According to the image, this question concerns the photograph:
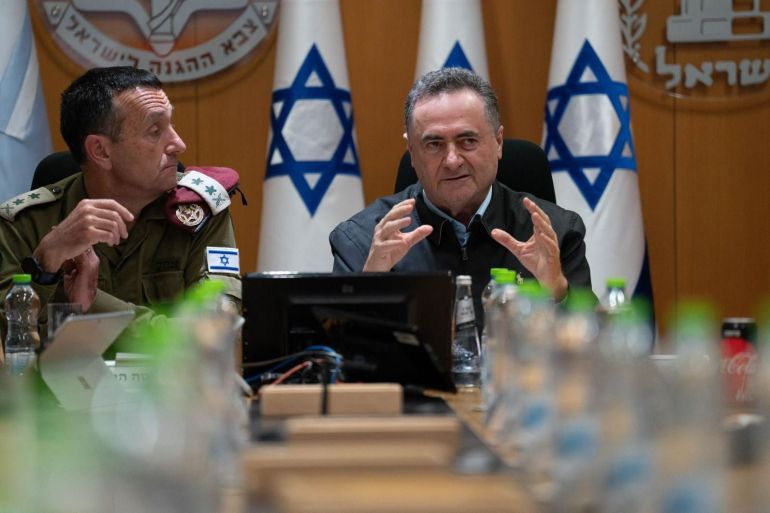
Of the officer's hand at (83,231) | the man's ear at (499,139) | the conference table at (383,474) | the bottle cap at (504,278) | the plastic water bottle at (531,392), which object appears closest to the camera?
the conference table at (383,474)

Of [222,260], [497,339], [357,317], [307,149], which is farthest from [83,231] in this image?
[307,149]

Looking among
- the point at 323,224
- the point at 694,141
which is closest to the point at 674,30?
the point at 694,141

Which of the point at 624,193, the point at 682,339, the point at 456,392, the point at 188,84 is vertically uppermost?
the point at 188,84

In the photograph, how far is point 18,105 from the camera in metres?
4.02

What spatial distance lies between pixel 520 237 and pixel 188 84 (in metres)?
1.97

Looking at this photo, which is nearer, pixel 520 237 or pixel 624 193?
pixel 520 237

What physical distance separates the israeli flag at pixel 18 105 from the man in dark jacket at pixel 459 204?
5.06 feet

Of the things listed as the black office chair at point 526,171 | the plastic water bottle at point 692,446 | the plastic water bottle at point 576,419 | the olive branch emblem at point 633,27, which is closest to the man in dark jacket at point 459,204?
the black office chair at point 526,171

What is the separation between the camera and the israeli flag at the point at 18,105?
3.97 metres

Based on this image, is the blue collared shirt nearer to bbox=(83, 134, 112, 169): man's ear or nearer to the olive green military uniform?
the olive green military uniform

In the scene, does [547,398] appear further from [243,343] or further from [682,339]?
[243,343]

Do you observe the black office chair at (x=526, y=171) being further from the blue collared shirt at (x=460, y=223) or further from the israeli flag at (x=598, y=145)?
the israeli flag at (x=598, y=145)

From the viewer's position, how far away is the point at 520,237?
3.04 metres

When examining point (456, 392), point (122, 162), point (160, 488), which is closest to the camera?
point (160, 488)
